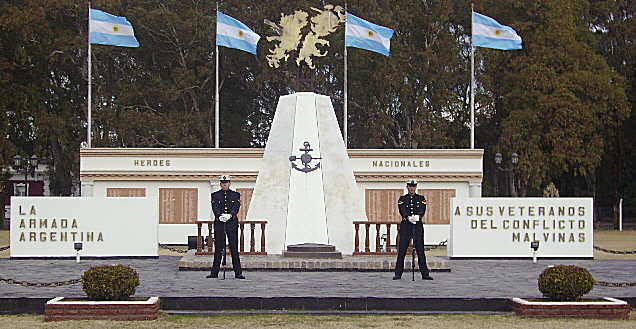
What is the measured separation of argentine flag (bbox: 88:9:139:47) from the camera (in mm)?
31875

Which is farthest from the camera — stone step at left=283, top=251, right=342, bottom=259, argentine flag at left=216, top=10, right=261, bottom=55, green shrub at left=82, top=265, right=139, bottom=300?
argentine flag at left=216, top=10, right=261, bottom=55

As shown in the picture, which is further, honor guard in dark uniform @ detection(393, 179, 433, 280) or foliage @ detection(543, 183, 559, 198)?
foliage @ detection(543, 183, 559, 198)

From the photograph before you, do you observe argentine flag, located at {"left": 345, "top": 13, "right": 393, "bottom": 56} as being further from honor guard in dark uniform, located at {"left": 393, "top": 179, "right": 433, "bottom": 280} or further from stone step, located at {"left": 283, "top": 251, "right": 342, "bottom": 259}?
honor guard in dark uniform, located at {"left": 393, "top": 179, "right": 433, "bottom": 280}

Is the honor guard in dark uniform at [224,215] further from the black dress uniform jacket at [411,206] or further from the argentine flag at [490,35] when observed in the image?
the argentine flag at [490,35]

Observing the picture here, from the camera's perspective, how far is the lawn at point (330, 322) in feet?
36.2


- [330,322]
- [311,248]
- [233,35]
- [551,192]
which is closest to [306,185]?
[311,248]

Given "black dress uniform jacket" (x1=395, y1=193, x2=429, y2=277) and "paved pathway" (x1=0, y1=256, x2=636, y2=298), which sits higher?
"black dress uniform jacket" (x1=395, y1=193, x2=429, y2=277)

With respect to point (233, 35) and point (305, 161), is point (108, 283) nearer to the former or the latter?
point (305, 161)

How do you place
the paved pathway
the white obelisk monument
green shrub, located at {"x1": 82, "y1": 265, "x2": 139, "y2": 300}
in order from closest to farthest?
1. green shrub, located at {"x1": 82, "y1": 265, "x2": 139, "y2": 300}
2. the paved pathway
3. the white obelisk monument

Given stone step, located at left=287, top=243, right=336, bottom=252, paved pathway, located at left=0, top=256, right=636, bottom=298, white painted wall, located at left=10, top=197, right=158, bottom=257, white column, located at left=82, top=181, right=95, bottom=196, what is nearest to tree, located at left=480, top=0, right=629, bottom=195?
white column, located at left=82, top=181, right=95, bottom=196

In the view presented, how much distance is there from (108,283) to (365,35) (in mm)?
22096

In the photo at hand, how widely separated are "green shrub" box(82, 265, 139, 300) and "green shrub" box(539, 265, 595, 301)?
16.3 ft

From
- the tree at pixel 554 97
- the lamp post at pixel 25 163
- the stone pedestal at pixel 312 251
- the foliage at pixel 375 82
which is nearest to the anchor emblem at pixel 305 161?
the stone pedestal at pixel 312 251

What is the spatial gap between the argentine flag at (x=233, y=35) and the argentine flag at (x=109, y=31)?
2.75 m
